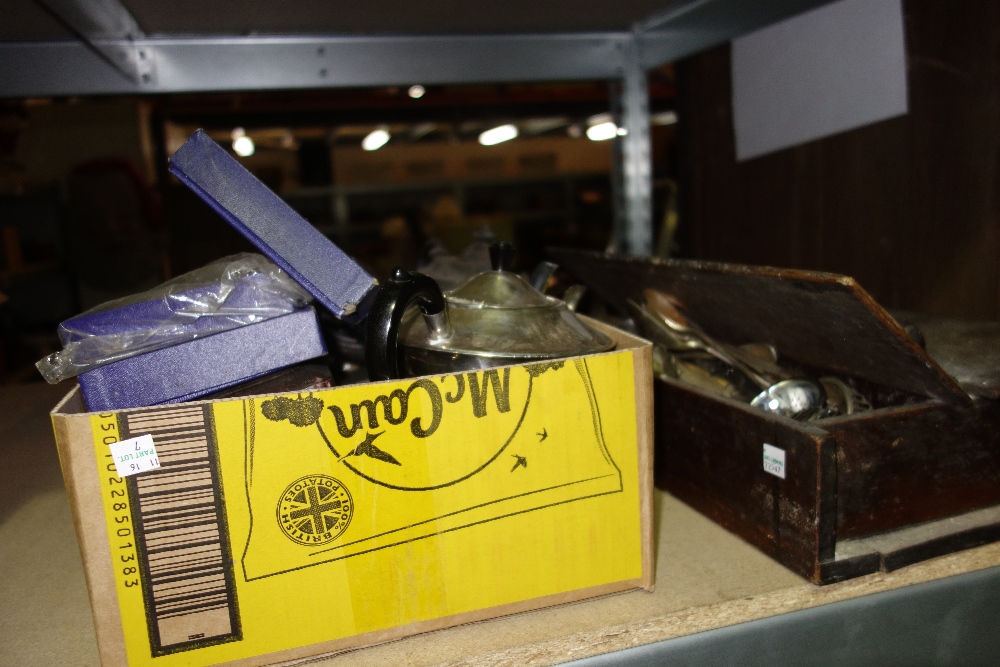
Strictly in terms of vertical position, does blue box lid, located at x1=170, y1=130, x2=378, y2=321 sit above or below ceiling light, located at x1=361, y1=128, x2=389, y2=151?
below

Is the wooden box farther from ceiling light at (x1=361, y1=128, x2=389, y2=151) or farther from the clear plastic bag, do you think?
ceiling light at (x1=361, y1=128, x2=389, y2=151)

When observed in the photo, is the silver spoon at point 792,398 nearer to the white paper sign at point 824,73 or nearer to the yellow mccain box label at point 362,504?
the yellow mccain box label at point 362,504

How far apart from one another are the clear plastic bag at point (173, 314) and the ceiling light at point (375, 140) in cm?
641

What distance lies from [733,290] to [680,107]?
129cm

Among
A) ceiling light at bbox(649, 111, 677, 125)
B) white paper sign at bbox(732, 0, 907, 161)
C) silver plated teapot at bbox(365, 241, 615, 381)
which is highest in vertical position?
ceiling light at bbox(649, 111, 677, 125)

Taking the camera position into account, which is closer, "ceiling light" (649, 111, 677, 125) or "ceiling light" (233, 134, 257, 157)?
"ceiling light" (233, 134, 257, 157)

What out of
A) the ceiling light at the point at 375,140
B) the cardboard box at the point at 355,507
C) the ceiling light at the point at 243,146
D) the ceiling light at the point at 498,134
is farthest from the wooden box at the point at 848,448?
the ceiling light at the point at 498,134

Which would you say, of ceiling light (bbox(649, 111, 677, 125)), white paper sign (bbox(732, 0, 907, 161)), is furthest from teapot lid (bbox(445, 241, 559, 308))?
ceiling light (bbox(649, 111, 677, 125))

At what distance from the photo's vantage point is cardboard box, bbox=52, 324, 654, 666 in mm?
562

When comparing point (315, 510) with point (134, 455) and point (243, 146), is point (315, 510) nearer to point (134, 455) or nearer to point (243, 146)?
point (134, 455)

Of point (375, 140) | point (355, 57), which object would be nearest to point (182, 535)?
point (355, 57)

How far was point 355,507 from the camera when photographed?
1.98ft

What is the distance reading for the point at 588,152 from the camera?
343 inches

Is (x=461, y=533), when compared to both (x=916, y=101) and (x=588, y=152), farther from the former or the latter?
(x=588, y=152)
